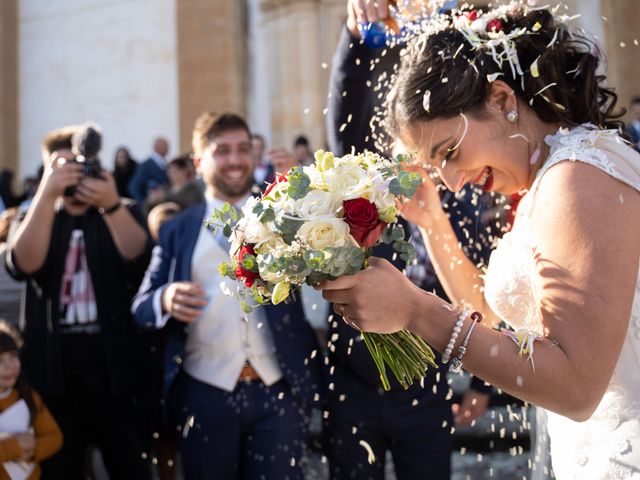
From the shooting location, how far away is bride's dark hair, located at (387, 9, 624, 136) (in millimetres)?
2391

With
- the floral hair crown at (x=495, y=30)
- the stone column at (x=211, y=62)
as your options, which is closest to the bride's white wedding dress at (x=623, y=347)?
the floral hair crown at (x=495, y=30)

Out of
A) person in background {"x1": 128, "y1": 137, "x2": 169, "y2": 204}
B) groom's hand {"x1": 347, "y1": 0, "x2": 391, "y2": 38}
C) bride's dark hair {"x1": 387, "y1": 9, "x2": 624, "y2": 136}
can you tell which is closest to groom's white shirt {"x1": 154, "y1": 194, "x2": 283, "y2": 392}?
groom's hand {"x1": 347, "y1": 0, "x2": 391, "y2": 38}

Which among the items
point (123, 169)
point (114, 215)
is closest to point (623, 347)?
point (114, 215)

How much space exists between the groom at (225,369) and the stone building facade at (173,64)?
27.0 ft

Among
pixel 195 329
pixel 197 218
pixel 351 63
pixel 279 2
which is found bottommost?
pixel 195 329

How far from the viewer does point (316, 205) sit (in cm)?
207

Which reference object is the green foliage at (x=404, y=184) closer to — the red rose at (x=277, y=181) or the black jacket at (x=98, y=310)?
the red rose at (x=277, y=181)

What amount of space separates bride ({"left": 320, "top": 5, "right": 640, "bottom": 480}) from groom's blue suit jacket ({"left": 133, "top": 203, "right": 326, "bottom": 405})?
119cm

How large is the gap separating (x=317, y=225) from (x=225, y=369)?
A: 2.02m

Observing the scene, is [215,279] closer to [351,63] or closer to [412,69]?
[351,63]

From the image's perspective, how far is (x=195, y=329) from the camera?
402 cm

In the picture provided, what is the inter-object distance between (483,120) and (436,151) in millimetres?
159

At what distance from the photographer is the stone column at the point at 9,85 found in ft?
47.7

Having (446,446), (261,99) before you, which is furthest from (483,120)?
(261,99)
